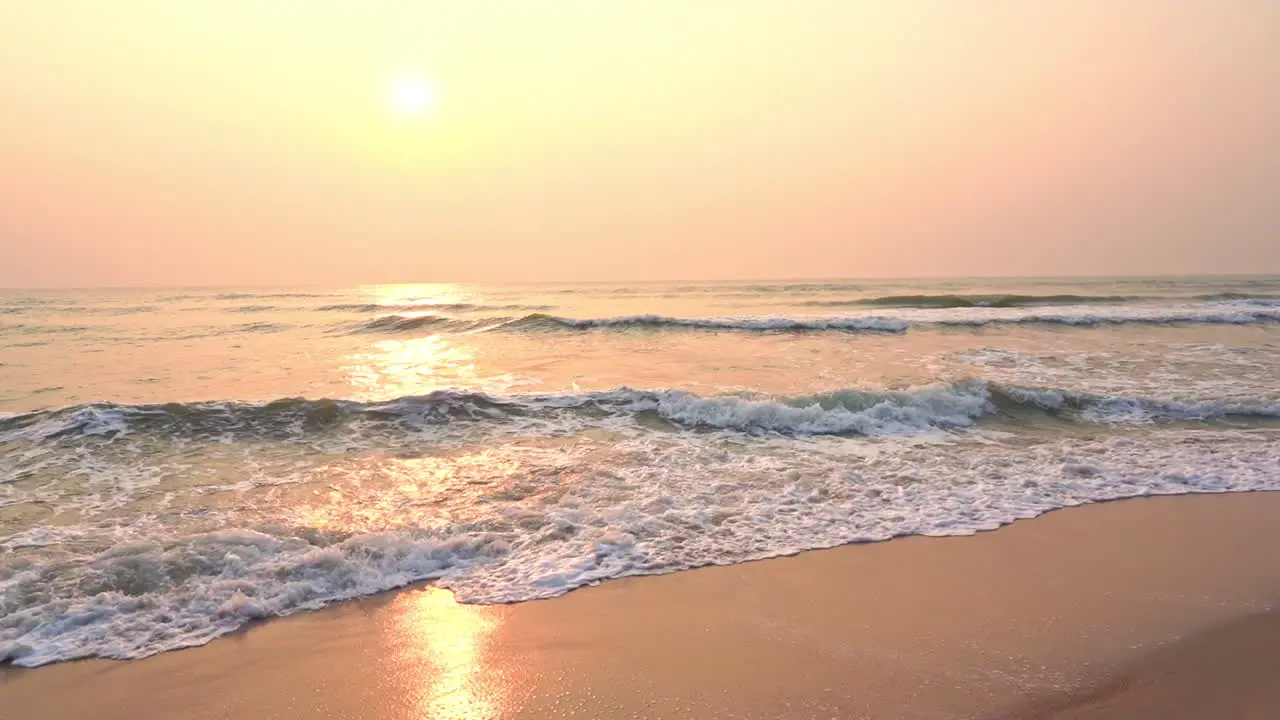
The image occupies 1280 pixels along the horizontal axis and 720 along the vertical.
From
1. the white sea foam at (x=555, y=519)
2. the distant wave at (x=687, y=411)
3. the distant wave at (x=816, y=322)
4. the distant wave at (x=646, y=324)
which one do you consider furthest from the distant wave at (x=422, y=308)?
the white sea foam at (x=555, y=519)

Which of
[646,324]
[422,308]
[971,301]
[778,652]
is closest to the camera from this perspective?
[778,652]

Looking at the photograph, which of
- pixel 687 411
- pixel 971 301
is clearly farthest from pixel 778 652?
pixel 971 301

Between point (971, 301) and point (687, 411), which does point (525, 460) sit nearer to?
point (687, 411)

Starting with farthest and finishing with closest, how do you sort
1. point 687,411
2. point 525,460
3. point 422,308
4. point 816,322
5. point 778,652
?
point 422,308
point 816,322
point 687,411
point 525,460
point 778,652

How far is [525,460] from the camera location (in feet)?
→ 26.4

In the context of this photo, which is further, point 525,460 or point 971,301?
point 971,301

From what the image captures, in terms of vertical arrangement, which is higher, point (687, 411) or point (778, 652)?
point (687, 411)

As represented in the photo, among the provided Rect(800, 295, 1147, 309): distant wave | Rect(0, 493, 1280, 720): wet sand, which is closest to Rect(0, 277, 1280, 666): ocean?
Rect(0, 493, 1280, 720): wet sand

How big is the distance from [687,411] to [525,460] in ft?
9.64

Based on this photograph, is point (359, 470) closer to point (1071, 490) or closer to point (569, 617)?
point (569, 617)

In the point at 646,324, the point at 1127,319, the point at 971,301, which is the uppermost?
the point at 971,301

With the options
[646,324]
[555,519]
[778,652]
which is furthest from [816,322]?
[778,652]

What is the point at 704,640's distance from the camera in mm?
3873

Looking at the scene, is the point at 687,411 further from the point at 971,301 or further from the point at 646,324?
the point at 971,301
